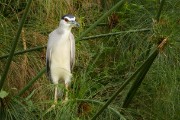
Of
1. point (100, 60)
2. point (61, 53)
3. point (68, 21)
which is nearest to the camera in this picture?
point (68, 21)

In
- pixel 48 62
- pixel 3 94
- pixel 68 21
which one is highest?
pixel 68 21

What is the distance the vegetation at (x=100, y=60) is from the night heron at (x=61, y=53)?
7 cm

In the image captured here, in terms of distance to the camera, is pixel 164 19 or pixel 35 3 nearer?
pixel 164 19

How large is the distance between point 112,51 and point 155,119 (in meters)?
0.67

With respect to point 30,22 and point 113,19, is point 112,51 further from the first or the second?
point 30,22

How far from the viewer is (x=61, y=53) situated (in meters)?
3.75

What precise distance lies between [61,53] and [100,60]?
0.41m

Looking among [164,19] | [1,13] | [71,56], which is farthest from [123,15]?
[164,19]

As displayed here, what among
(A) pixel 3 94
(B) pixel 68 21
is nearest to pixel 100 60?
(B) pixel 68 21

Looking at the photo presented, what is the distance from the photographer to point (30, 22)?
404 cm

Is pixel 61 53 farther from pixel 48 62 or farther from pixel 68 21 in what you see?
pixel 68 21

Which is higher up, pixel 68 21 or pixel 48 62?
pixel 68 21

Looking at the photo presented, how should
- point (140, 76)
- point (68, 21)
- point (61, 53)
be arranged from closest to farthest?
point (140, 76)
point (68, 21)
point (61, 53)

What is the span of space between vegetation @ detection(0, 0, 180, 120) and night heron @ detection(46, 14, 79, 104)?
0.07 m
